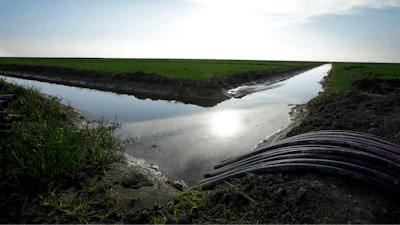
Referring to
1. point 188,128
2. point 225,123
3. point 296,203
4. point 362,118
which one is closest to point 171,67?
point 225,123

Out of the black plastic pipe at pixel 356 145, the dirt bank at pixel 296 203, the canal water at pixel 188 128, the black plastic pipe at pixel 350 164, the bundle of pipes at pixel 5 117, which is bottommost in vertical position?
the canal water at pixel 188 128

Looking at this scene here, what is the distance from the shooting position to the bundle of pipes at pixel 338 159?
7.58 feet

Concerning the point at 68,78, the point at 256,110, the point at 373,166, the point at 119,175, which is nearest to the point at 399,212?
the point at 373,166

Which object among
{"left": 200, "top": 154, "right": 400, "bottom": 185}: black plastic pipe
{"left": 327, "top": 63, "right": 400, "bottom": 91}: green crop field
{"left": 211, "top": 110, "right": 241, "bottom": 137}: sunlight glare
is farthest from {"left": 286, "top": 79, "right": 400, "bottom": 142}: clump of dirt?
{"left": 327, "top": 63, "right": 400, "bottom": 91}: green crop field

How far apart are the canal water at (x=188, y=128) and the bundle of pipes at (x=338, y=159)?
1.42 m

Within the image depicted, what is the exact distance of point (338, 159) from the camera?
8.53 feet

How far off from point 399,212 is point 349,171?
0.53m

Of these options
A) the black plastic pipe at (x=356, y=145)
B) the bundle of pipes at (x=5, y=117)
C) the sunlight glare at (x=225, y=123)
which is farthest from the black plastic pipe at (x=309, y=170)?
the sunlight glare at (x=225, y=123)

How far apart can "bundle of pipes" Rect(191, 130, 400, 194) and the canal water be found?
1422 mm

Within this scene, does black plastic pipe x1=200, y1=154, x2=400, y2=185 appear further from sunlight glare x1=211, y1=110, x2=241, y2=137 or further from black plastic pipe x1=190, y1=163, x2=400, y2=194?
sunlight glare x1=211, y1=110, x2=241, y2=137

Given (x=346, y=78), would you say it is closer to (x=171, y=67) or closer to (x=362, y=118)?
(x=362, y=118)

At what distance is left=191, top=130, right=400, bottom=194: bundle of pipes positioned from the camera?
2311 millimetres

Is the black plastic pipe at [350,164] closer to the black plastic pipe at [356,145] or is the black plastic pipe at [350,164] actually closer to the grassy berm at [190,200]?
the grassy berm at [190,200]

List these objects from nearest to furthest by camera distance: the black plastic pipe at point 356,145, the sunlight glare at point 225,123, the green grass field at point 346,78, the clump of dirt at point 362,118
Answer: the black plastic pipe at point 356,145 → the clump of dirt at point 362,118 → the sunlight glare at point 225,123 → the green grass field at point 346,78
